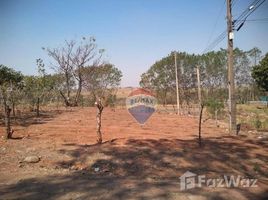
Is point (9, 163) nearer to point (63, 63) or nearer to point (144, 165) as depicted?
point (144, 165)

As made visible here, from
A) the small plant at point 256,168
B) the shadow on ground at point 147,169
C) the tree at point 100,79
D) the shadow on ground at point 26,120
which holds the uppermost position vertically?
the tree at point 100,79

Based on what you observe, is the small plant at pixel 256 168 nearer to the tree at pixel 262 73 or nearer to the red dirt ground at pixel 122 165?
Answer: the red dirt ground at pixel 122 165

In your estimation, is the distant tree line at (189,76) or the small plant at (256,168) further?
A: the distant tree line at (189,76)

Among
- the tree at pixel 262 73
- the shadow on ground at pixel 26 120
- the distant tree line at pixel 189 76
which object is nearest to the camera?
the shadow on ground at pixel 26 120

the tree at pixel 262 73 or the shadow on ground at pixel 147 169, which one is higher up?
the tree at pixel 262 73

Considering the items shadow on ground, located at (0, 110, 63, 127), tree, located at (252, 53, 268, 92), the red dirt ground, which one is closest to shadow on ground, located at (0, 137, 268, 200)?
the red dirt ground

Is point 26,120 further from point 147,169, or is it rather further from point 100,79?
point 100,79

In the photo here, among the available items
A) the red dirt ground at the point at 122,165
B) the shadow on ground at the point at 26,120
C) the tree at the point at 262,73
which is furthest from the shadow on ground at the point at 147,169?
the tree at the point at 262,73

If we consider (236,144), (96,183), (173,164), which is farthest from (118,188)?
(236,144)

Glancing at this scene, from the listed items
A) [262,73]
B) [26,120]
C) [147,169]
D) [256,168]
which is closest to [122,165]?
[147,169]

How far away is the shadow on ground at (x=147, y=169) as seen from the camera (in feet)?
17.9

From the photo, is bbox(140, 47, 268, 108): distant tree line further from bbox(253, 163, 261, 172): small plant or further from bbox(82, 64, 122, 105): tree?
bbox(253, 163, 261, 172): small plant

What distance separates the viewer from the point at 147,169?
7.42 metres

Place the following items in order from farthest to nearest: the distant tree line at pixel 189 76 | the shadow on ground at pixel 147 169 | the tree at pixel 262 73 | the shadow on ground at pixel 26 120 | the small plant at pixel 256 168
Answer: the distant tree line at pixel 189 76 < the tree at pixel 262 73 < the shadow on ground at pixel 26 120 < the small plant at pixel 256 168 < the shadow on ground at pixel 147 169
